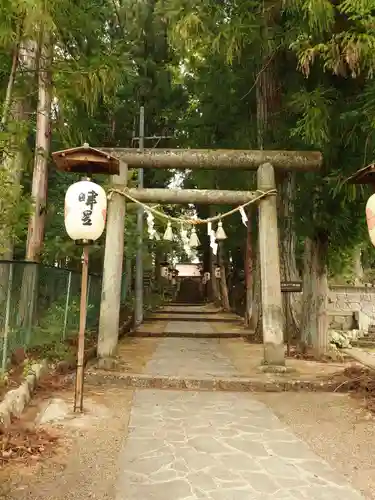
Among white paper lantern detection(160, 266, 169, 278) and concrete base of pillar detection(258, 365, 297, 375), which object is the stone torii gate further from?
white paper lantern detection(160, 266, 169, 278)

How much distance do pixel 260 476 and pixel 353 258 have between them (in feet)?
59.8

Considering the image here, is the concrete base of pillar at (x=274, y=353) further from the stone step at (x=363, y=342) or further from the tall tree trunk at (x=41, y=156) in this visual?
the stone step at (x=363, y=342)

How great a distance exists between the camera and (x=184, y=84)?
19359mm

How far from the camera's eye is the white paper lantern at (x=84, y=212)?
20.1 ft

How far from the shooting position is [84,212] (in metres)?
6.17

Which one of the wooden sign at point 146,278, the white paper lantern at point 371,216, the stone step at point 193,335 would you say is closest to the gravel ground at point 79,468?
the white paper lantern at point 371,216

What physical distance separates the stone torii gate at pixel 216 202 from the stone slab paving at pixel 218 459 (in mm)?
1992

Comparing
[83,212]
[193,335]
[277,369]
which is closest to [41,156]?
[83,212]

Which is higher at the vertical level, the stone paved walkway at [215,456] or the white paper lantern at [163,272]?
the white paper lantern at [163,272]

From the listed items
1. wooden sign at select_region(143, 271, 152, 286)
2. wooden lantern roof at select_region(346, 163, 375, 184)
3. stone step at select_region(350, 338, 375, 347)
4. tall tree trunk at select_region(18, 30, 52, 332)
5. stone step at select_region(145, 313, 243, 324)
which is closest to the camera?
wooden lantern roof at select_region(346, 163, 375, 184)

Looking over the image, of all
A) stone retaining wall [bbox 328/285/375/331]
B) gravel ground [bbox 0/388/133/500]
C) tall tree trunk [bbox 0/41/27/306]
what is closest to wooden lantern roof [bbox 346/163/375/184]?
gravel ground [bbox 0/388/133/500]

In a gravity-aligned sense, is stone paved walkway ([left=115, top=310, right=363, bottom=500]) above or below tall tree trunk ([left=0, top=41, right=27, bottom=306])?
below

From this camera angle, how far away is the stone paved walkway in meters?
3.56

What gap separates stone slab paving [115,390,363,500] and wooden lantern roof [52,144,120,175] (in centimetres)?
359
